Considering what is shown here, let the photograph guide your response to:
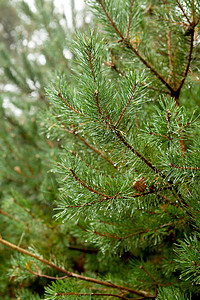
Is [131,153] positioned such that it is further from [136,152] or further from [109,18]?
[109,18]

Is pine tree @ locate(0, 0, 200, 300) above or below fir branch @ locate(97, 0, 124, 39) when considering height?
below

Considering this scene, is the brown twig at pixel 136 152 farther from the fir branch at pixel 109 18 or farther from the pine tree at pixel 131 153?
the fir branch at pixel 109 18

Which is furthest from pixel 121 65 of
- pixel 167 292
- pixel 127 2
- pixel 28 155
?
pixel 28 155

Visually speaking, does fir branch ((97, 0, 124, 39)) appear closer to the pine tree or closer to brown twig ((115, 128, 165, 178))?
the pine tree

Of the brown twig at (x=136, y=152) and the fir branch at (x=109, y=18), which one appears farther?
the fir branch at (x=109, y=18)

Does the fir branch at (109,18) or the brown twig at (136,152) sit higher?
the fir branch at (109,18)

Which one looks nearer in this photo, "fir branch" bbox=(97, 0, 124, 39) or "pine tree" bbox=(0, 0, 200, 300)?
"pine tree" bbox=(0, 0, 200, 300)

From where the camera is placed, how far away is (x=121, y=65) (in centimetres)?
89

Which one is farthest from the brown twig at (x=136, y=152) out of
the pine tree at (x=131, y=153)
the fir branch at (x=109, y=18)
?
the fir branch at (x=109, y=18)

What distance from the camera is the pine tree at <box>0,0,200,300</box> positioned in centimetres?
50

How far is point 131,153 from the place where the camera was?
22.0 inches

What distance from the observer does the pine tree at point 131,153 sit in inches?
19.9

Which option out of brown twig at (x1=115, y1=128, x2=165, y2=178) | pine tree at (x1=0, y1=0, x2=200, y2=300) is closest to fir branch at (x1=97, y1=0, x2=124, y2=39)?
pine tree at (x1=0, y1=0, x2=200, y2=300)

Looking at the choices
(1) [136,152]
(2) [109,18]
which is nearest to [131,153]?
(1) [136,152]
